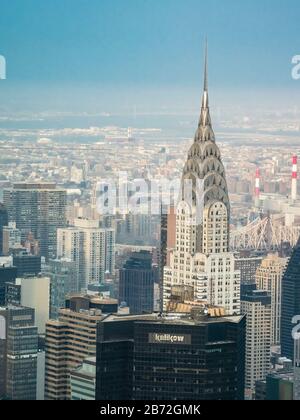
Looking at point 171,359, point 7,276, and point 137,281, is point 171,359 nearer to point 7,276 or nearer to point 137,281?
point 137,281

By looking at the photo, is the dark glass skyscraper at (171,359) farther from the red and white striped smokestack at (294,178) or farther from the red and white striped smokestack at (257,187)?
the red and white striped smokestack at (294,178)

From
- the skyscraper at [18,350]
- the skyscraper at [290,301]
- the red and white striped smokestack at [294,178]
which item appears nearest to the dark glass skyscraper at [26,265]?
the skyscraper at [18,350]

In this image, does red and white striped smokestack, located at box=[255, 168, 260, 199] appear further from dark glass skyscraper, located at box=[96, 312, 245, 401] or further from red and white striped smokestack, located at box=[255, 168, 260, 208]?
dark glass skyscraper, located at box=[96, 312, 245, 401]
